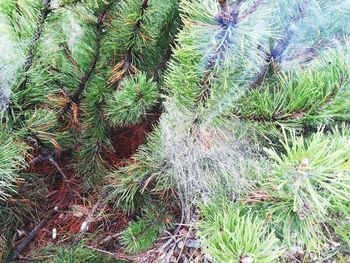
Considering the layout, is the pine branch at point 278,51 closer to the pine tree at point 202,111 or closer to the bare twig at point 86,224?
the pine tree at point 202,111

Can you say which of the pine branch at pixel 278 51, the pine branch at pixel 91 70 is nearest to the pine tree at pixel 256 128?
the pine branch at pixel 278 51

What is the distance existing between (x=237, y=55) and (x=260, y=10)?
10 cm

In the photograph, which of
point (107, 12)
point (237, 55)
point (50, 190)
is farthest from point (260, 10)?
point (50, 190)

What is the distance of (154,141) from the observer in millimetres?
1146

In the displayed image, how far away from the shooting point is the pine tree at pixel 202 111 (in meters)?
0.64

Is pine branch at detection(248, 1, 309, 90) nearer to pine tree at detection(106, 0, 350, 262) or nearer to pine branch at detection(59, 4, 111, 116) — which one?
pine tree at detection(106, 0, 350, 262)

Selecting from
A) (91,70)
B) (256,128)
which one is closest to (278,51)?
(256,128)

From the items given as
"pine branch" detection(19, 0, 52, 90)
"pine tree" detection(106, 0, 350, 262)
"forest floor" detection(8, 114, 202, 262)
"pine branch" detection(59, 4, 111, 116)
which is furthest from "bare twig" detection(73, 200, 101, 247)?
"pine branch" detection(19, 0, 52, 90)

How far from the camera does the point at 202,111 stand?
2.71ft

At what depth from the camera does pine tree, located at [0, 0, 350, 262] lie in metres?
0.64

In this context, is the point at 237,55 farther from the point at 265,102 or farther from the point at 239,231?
the point at 239,231

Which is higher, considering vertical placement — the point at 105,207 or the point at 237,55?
the point at 237,55

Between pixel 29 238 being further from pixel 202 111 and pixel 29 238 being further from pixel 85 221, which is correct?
pixel 202 111

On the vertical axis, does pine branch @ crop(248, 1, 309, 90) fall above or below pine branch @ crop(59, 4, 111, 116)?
above
